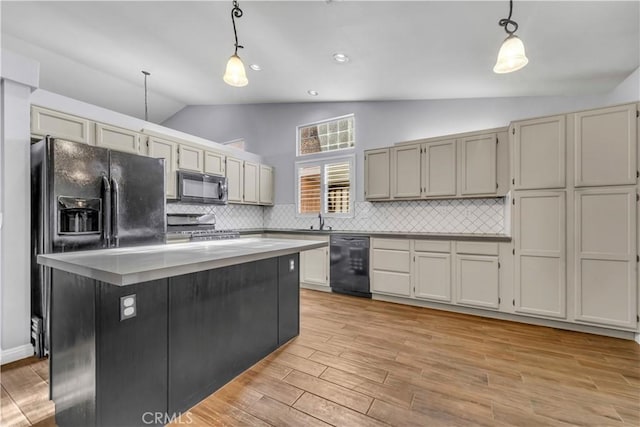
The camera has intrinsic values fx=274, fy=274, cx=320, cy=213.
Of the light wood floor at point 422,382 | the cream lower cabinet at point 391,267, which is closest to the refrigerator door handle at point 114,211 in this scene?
the light wood floor at point 422,382

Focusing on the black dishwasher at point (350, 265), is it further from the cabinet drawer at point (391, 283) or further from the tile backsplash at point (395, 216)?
the tile backsplash at point (395, 216)

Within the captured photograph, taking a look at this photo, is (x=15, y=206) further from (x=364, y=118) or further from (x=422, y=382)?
(x=364, y=118)

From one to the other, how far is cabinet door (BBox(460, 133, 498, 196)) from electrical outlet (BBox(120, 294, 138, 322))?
11.7ft

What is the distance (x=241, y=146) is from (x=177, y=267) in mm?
5022

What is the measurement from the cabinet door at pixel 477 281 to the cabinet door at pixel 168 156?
3.82 metres

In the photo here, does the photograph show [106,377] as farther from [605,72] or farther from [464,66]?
[605,72]

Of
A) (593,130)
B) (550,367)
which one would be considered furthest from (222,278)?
(593,130)

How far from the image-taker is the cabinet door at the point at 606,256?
2.52 metres

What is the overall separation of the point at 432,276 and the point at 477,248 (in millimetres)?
632

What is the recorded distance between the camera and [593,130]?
264 cm

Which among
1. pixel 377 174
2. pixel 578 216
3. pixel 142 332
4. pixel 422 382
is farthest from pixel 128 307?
pixel 578 216

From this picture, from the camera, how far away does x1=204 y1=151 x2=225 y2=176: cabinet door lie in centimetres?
422

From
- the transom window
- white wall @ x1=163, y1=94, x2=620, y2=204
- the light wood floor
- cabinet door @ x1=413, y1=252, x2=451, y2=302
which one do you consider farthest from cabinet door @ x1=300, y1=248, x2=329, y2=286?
the transom window

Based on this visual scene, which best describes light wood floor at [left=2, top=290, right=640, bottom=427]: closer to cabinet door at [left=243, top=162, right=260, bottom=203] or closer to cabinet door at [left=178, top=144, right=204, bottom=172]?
cabinet door at [left=178, top=144, right=204, bottom=172]
